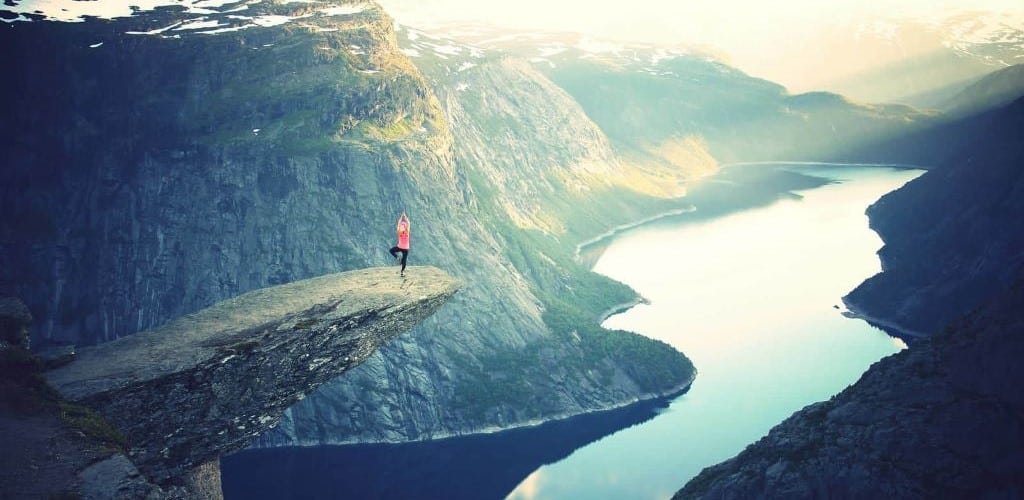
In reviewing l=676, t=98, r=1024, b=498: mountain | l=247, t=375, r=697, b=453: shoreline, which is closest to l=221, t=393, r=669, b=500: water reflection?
l=247, t=375, r=697, b=453: shoreline

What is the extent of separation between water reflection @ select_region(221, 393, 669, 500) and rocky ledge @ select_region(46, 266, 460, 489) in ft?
229

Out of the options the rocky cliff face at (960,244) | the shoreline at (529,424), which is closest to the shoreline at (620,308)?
the shoreline at (529,424)

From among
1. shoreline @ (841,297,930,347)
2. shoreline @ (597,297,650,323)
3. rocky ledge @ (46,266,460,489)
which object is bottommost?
shoreline @ (597,297,650,323)

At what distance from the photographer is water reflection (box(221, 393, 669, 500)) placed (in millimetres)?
96938

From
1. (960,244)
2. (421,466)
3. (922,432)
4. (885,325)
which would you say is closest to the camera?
(922,432)

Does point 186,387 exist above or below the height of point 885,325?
above

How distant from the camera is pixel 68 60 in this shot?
4847 inches

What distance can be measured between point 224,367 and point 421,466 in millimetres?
82399

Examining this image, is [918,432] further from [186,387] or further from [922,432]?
[186,387]

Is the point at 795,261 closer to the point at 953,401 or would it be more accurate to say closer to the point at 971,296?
the point at 971,296

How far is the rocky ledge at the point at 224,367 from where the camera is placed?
87.6ft

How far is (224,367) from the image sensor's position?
1106 inches

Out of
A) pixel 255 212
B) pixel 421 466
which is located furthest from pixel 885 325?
pixel 255 212

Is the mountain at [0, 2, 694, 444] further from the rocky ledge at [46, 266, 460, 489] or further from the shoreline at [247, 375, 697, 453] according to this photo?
the rocky ledge at [46, 266, 460, 489]
